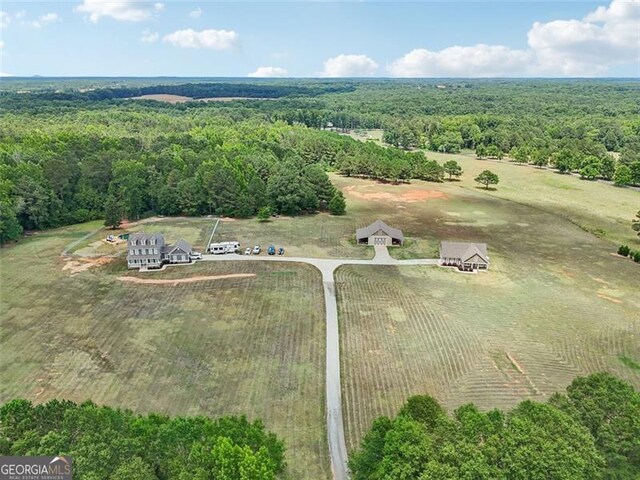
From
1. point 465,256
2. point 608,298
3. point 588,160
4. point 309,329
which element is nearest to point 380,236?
point 465,256

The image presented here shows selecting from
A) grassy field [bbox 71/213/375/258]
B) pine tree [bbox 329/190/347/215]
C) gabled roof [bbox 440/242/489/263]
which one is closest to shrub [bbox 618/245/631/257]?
gabled roof [bbox 440/242/489/263]

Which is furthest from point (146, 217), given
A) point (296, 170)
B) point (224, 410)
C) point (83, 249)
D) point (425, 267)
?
point (224, 410)

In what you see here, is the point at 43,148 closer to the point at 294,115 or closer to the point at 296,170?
the point at 296,170

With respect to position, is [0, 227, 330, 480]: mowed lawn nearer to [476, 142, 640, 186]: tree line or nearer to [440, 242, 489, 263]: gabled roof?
[440, 242, 489, 263]: gabled roof

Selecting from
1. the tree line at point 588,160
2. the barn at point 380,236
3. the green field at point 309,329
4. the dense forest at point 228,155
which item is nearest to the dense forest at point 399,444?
the green field at point 309,329

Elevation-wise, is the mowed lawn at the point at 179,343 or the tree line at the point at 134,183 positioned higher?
the tree line at the point at 134,183

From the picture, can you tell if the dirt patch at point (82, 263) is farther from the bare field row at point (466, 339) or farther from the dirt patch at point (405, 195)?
the dirt patch at point (405, 195)
